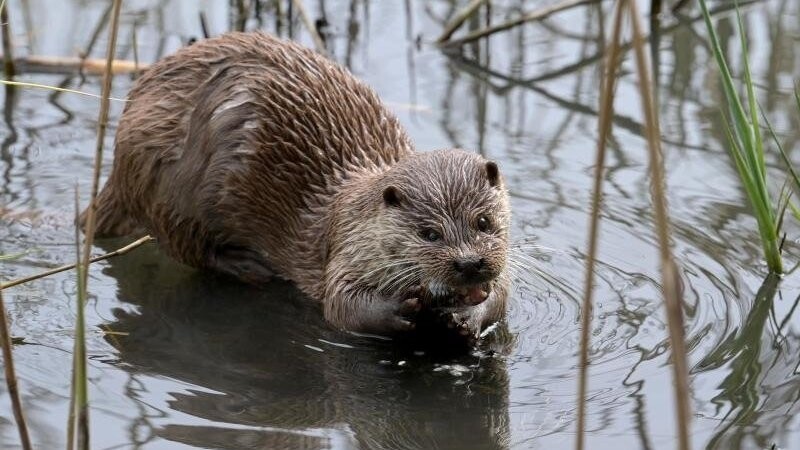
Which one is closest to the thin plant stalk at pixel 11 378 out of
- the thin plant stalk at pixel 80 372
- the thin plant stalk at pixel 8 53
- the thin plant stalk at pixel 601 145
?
the thin plant stalk at pixel 80 372

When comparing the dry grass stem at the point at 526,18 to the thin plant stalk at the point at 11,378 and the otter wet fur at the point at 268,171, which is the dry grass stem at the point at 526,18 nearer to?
the otter wet fur at the point at 268,171

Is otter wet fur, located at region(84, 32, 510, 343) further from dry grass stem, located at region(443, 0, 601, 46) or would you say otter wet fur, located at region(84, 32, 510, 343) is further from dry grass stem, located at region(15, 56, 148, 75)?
dry grass stem, located at region(443, 0, 601, 46)

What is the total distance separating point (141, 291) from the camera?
423 centimetres

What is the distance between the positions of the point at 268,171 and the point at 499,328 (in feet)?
2.94

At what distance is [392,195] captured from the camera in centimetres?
373

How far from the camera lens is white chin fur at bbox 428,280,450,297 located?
363 centimetres

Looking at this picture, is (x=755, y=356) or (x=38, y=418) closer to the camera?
(x=38, y=418)

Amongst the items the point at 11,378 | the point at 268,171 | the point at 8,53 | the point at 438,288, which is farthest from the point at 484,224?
the point at 8,53

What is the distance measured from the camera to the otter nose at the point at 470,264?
348cm

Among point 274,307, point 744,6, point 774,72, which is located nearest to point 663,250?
point 274,307

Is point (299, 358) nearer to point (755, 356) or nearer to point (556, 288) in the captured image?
point (556, 288)

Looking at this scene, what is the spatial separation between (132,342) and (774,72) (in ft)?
11.1

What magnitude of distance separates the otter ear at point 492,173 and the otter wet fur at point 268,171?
0.03 meters

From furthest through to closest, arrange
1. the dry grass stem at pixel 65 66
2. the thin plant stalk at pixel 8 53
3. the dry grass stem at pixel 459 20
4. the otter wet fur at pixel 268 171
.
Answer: the dry grass stem at pixel 459 20 → the dry grass stem at pixel 65 66 → the thin plant stalk at pixel 8 53 → the otter wet fur at pixel 268 171
